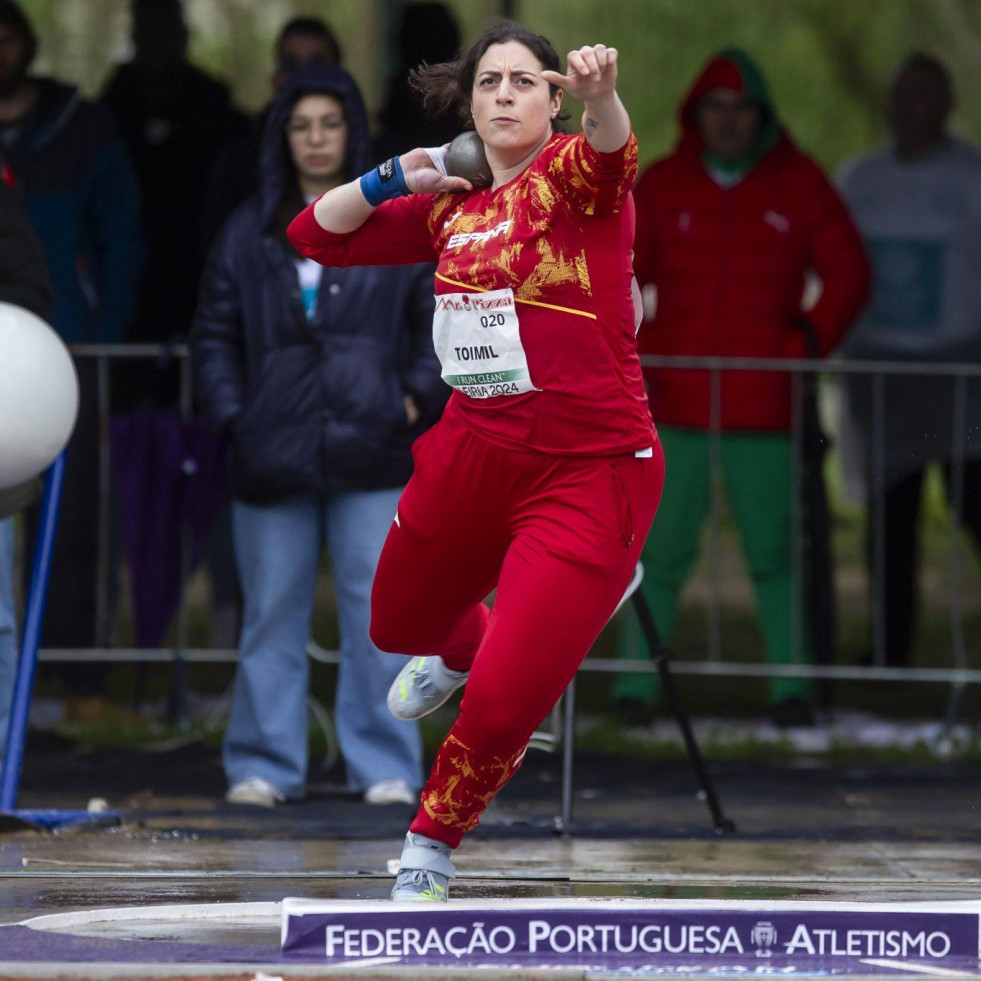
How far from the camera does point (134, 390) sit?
8.59 metres

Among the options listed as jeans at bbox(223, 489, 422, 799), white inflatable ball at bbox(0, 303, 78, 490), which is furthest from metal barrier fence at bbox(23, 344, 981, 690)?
white inflatable ball at bbox(0, 303, 78, 490)

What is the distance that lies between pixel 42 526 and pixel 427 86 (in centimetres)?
211

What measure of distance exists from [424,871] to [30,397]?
1.80m

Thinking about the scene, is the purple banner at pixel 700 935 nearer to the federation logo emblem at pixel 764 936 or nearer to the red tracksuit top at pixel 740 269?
the federation logo emblem at pixel 764 936

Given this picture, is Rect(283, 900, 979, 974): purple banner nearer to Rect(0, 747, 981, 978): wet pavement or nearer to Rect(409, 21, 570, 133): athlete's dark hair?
Rect(0, 747, 981, 978): wet pavement

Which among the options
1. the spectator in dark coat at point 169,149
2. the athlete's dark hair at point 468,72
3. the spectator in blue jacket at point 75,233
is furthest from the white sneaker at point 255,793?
the spectator in dark coat at point 169,149

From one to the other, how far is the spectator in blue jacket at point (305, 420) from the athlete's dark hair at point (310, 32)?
165 centimetres

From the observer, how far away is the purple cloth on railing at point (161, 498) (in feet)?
26.4

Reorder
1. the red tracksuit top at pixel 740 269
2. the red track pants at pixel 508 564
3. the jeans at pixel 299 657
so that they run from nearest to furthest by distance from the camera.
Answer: the red track pants at pixel 508 564
the jeans at pixel 299 657
the red tracksuit top at pixel 740 269

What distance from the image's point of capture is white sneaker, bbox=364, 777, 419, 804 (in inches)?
263

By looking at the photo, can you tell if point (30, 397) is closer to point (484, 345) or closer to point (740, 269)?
point (484, 345)

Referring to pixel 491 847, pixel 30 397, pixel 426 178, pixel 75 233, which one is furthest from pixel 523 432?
pixel 75 233

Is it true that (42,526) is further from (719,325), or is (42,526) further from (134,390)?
(719,325)

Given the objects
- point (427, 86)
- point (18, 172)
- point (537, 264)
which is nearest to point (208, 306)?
point (18, 172)
